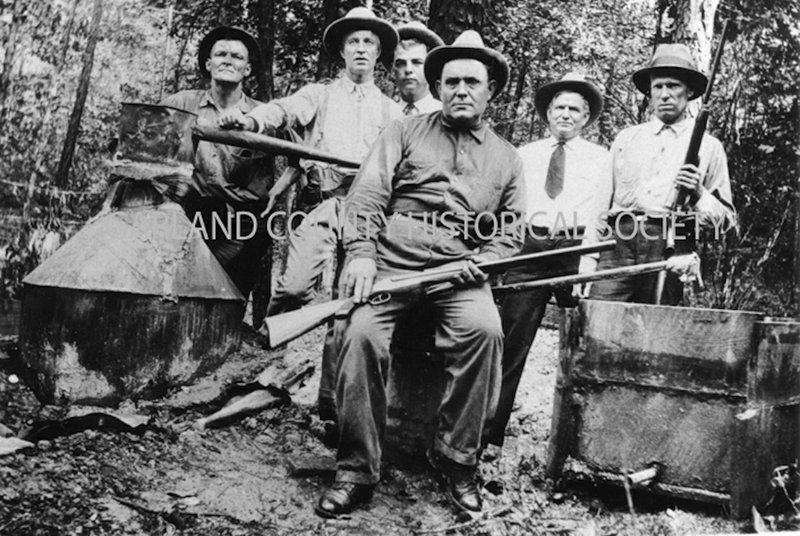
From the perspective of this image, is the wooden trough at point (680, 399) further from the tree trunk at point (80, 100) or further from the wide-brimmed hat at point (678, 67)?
the tree trunk at point (80, 100)

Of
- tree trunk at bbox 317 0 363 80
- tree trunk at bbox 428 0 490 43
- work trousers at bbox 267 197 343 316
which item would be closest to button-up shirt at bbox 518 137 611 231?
work trousers at bbox 267 197 343 316

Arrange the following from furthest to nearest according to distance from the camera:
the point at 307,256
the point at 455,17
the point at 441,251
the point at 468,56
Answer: the point at 455,17, the point at 307,256, the point at 468,56, the point at 441,251

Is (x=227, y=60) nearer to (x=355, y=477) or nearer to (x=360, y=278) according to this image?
(x=360, y=278)

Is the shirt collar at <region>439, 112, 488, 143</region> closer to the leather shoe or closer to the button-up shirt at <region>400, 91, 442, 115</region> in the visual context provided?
the button-up shirt at <region>400, 91, 442, 115</region>

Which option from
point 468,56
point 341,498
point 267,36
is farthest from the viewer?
point 267,36

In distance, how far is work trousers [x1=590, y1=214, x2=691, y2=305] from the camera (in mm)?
3592

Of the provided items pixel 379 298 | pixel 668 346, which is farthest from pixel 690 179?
pixel 379 298

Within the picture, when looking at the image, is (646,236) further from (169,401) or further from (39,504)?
(39,504)

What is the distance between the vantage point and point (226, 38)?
4.40 m

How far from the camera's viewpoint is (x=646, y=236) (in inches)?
142

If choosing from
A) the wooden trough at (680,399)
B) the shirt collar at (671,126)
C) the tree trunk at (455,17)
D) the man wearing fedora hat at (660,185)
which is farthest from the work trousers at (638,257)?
the tree trunk at (455,17)

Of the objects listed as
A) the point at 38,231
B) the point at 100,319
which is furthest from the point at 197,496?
the point at 38,231

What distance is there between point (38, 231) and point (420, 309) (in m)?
2.77

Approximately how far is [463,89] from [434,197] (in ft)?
1.72
